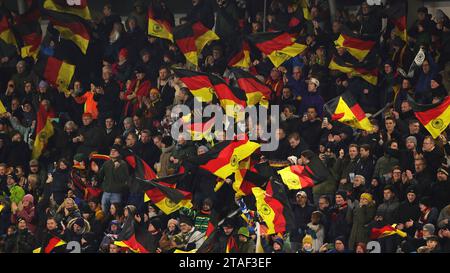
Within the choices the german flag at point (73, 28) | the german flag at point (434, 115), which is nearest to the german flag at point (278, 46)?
the german flag at point (434, 115)

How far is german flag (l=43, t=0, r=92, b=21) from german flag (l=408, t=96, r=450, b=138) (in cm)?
581

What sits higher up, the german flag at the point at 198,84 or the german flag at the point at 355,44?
the german flag at the point at 355,44

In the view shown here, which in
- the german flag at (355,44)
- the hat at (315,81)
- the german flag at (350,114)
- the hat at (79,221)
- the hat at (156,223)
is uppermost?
the german flag at (355,44)

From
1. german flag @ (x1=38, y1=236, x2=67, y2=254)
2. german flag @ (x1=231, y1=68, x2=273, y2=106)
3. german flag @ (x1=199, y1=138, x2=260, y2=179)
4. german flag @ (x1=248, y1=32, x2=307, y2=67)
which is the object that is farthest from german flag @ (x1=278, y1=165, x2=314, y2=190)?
german flag @ (x1=38, y1=236, x2=67, y2=254)

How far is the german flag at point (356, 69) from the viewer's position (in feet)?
91.4

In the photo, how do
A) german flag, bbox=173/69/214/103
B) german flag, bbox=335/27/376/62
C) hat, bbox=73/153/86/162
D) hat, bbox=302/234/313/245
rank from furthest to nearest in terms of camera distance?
1. hat, bbox=73/153/86/162
2. german flag, bbox=335/27/376/62
3. german flag, bbox=173/69/214/103
4. hat, bbox=302/234/313/245

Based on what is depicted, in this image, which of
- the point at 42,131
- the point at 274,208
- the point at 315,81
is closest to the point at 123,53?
the point at 42,131

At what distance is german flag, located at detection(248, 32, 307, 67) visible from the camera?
2834cm

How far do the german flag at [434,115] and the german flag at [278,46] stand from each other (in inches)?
92.7

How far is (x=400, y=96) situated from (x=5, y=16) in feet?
22.8

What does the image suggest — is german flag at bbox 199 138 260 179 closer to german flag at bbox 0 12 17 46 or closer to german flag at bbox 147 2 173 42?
german flag at bbox 147 2 173 42

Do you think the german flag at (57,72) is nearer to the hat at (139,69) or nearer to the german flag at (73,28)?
the german flag at (73,28)

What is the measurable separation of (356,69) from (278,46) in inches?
47.3
